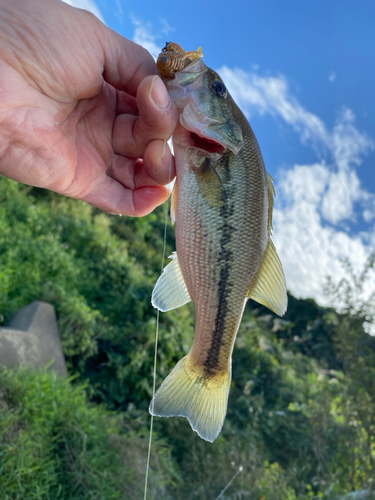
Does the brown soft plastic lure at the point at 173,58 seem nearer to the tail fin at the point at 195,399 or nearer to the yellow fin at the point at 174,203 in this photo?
the yellow fin at the point at 174,203

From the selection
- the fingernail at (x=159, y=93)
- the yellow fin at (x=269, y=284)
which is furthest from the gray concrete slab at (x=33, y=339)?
the fingernail at (x=159, y=93)

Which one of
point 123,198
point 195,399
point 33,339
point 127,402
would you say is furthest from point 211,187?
point 127,402

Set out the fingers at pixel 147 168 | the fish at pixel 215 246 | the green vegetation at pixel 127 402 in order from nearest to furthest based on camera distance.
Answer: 1. the fish at pixel 215 246
2. the fingers at pixel 147 168
3. the green vegetation at pixel 127 402

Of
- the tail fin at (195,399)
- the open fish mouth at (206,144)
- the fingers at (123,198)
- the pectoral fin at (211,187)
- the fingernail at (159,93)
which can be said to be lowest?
the tail fin at (195,399)

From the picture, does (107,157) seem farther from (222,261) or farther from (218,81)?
(222,261)

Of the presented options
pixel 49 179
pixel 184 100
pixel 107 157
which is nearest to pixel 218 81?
pixel 184 100

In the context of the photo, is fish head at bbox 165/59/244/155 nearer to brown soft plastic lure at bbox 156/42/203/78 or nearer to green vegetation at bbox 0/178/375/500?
brown soft plastic lure at bbox 156/42/203/78

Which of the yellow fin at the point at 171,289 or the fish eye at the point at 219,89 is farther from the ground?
the fish eye at the point at 219,89
